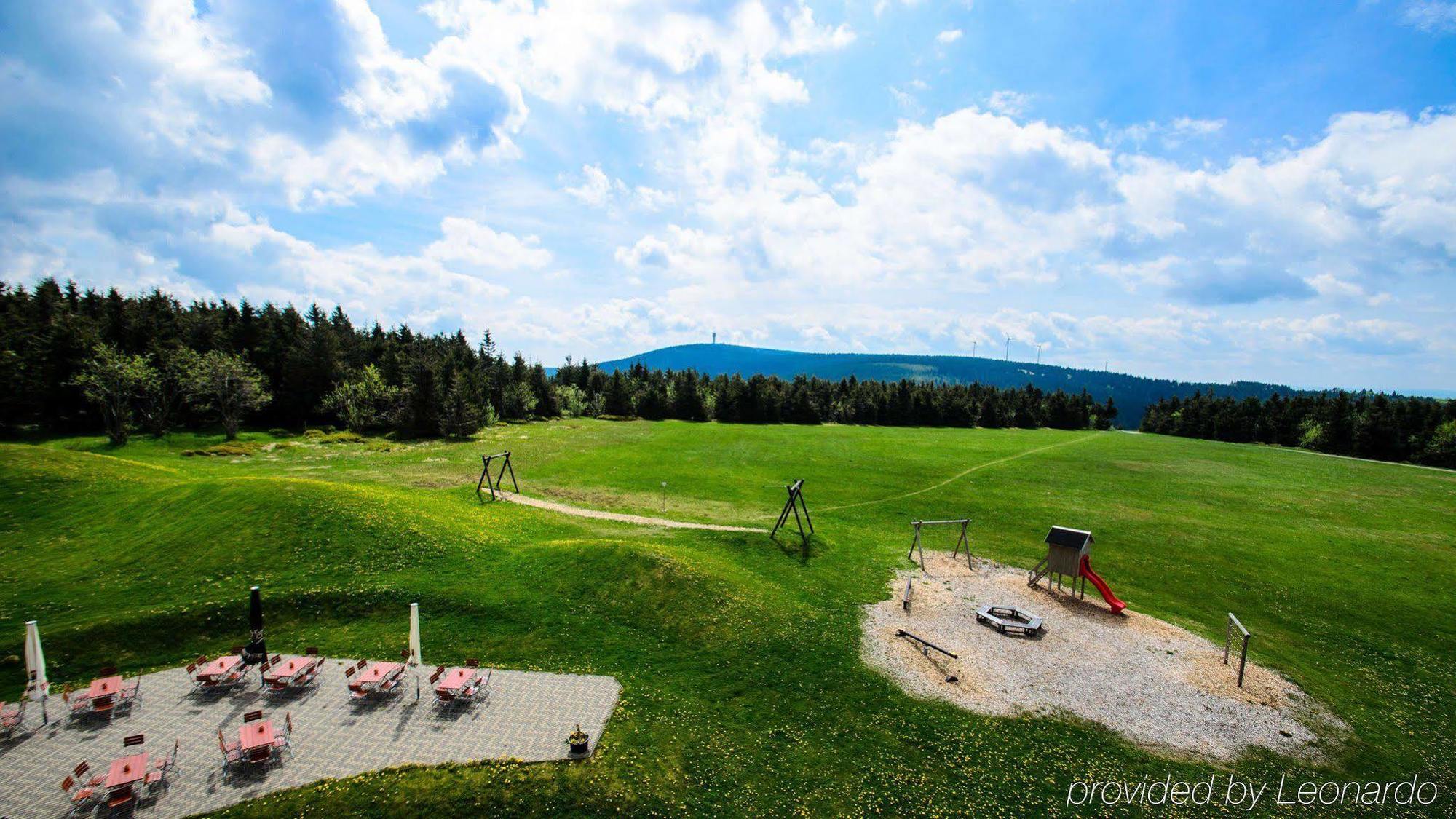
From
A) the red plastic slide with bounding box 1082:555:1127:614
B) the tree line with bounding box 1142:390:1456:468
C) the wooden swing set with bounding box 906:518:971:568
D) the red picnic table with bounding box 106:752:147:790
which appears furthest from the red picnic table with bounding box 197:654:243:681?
the tree line with bounding box 1142:390:1456:468

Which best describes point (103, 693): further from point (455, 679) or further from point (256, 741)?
point (455, 679)

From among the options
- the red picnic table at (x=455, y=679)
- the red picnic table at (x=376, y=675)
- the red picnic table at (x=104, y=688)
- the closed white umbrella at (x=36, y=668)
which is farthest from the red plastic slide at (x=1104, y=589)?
the closed white umbrella at (x=36, y=668)

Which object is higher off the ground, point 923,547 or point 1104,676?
point 923,547

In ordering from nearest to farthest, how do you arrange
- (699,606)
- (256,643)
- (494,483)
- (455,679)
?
(455,679)
(256,643)
(699,606)
(494,483)

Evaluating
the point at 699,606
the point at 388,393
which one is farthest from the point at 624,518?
the point at 388,393

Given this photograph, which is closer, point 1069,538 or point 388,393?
point 1069,538

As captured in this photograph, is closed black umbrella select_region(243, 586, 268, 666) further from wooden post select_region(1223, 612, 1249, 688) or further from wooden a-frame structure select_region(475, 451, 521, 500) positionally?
wooden post select_region(1223, 612, 1249, 688)

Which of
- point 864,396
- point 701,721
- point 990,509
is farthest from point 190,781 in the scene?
point 864,396
